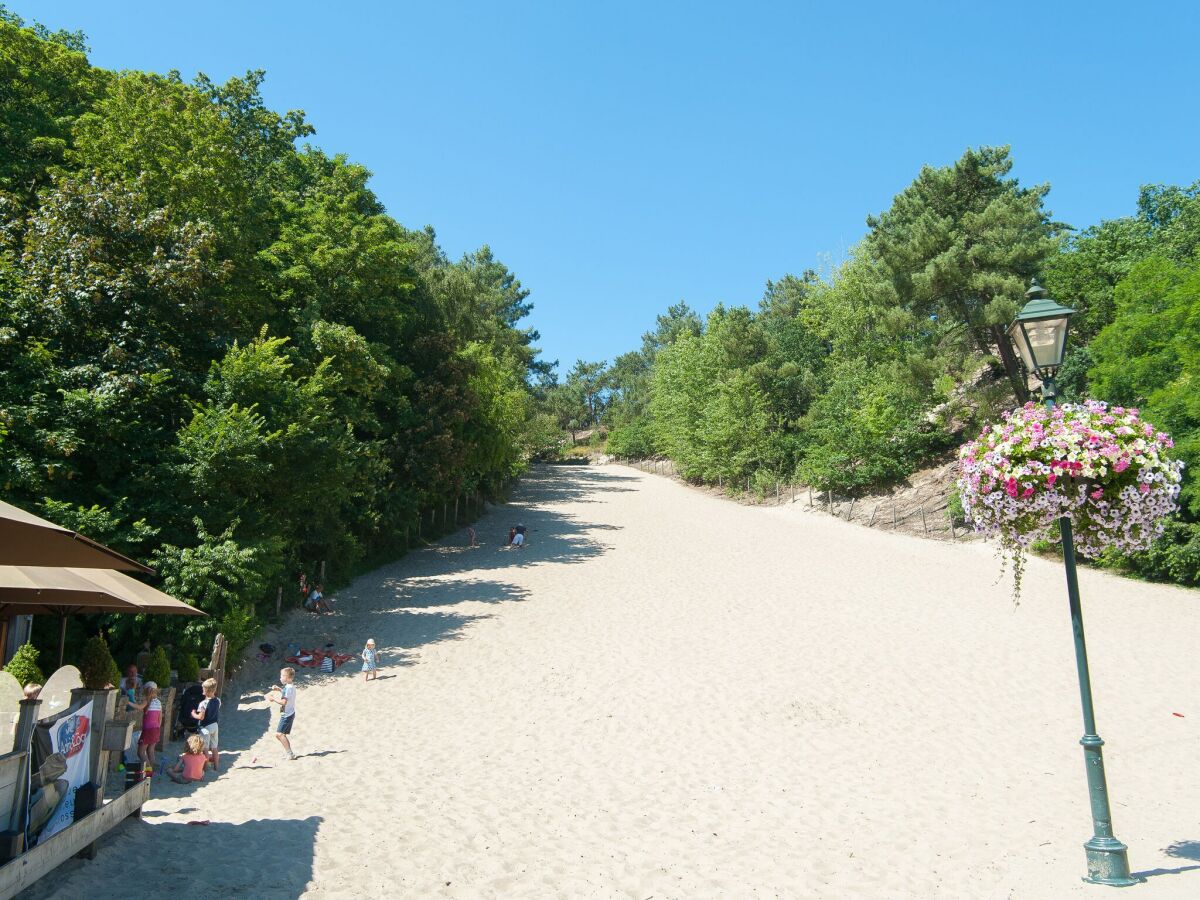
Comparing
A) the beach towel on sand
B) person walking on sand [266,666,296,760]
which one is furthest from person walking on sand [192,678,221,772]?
the beach towel on sand

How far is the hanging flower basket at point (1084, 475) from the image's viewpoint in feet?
21.9

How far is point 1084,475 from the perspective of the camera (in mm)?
6684

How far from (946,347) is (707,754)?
30333mm

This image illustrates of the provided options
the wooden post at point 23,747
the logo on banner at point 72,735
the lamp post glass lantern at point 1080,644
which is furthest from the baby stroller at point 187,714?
the lamp post glass lantern at point 1080,644

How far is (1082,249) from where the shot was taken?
117 feet

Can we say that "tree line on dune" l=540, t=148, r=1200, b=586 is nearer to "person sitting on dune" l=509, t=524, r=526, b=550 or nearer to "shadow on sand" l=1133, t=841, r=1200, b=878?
"shadow on sand" l=1133, t=841, r=1200, b=878

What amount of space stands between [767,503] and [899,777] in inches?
1437

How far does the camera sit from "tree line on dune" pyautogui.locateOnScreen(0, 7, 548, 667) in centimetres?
1408

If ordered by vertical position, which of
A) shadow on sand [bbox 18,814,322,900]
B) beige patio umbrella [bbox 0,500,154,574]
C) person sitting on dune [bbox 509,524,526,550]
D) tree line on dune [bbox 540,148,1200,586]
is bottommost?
shadow on sand [bbox 18,814,322,900]

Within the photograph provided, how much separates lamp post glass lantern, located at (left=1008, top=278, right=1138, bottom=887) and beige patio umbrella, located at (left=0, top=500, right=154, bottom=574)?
800cm

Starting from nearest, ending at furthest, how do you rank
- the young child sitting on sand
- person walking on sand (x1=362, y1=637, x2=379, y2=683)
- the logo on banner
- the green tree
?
the logo on banner < the young child sitting on sand < person walking on sand (x1=362, y1=637, x2=379, y2=683) < the green tree

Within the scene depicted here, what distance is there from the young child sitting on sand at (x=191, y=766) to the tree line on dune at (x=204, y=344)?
3.46 meters

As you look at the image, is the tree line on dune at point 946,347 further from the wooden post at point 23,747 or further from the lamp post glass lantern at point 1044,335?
the wooden post at point 23,747

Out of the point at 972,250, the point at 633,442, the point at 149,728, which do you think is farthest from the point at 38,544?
the point at 633,442
